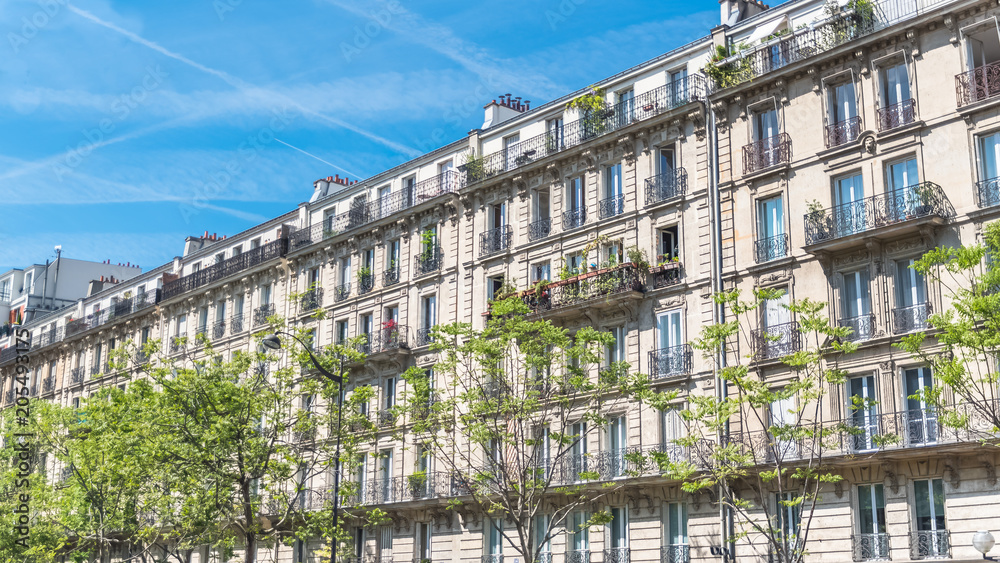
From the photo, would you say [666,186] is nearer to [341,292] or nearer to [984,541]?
[984,541]

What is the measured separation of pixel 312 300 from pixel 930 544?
93.6ft

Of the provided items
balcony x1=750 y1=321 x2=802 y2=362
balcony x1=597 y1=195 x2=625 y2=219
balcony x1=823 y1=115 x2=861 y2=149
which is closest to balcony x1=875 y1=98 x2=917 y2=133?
balcony x1=823 y1=115 x2=861 y2=149

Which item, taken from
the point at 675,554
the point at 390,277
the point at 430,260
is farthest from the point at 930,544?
the point at 390,277

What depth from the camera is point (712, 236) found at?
34250mm

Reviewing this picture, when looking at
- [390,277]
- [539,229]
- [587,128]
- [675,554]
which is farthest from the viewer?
[390,277]

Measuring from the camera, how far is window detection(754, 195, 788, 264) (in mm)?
32531

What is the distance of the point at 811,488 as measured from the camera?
30188 mm

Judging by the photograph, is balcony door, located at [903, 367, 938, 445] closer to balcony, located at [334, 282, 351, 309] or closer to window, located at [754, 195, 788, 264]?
window, located at [754, 195, 788, 264]

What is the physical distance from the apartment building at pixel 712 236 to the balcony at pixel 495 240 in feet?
0.32

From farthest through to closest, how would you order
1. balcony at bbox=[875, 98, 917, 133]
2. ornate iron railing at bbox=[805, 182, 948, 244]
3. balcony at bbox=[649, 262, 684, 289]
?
balcony at bbox=[649, 262, 684, 289]
balcony at bbox=[875, 98, 917, 133]
ornate iron railing at bbox=[805, 182, 948, 244]

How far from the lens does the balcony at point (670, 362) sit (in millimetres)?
34094

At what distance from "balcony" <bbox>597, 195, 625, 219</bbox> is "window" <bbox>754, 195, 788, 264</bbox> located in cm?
520

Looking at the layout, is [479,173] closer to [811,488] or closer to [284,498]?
[284,498]

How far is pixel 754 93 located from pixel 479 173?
11995mm
